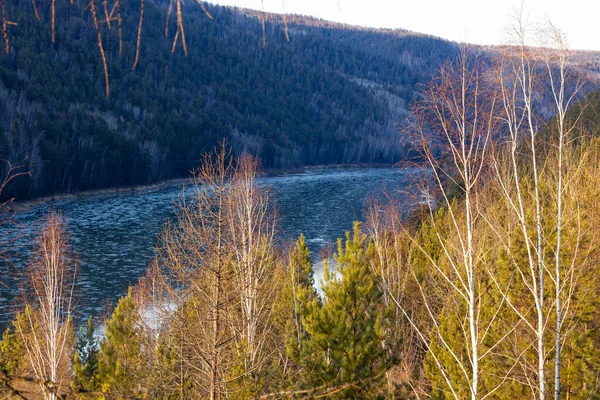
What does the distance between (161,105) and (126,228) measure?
72.0m

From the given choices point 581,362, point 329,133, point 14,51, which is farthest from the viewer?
point 329,133

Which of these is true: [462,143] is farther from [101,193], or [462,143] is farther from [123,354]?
[101,193]

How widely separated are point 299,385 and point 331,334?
1737 mm

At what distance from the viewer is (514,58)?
324 inches

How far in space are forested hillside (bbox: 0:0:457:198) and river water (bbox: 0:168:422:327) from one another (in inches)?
315

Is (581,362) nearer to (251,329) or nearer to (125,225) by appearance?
(251,329)

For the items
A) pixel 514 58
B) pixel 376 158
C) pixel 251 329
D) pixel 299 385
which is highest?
pixel 514 58

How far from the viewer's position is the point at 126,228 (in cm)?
4659

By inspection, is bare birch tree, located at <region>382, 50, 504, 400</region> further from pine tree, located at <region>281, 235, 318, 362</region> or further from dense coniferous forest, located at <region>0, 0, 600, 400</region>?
pine tree, located at <region>281, 235, 318, 362</region>

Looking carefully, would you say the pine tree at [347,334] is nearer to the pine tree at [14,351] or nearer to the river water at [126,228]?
the river water at [126,228]

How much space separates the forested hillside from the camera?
70688 millimetres

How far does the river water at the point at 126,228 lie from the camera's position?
1190 inches

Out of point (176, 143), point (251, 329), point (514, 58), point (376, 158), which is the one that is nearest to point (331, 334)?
point (251, 329)

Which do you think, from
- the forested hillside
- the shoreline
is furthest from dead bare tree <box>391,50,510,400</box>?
the shoreline
